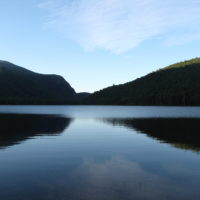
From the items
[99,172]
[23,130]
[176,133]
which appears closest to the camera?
[99,172]

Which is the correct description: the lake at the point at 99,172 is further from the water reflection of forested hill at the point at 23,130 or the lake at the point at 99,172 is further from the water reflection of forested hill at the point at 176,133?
the water reflection of forested hill at the point at 23,130

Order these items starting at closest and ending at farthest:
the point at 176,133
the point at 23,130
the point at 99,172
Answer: the point at 99,172 → the point at 176,133 → the point at 23,130

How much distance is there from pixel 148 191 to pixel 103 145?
19.7m

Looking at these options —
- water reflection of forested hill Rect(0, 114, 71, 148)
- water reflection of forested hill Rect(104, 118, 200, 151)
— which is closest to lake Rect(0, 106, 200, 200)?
water reflection of forested hill Rect(104, 118, 200, 151)

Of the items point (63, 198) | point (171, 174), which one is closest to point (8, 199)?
point (63, 198)

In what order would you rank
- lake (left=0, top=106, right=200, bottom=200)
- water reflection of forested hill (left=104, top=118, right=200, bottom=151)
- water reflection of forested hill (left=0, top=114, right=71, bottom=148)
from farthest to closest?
water reflection of forested hill (left=0, top=114, right=71, bottom=148)
water reflection of forested hill (left=104, top=118, right=200, bottom=151)
lake (left=0, top=106, right=200, bottom=200)

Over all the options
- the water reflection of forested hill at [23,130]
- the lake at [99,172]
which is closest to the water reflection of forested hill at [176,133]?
the lake at [99,172]

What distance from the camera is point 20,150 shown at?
32125mm

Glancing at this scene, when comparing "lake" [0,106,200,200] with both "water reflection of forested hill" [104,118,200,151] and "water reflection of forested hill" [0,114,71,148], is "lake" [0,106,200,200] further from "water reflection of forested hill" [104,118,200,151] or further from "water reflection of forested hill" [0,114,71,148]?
"water reflection of forested hill" [0,114,71,148]

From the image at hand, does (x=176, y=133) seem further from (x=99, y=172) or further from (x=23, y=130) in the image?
(x=99, y=172)

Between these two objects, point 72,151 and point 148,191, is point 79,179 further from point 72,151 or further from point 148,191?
point 72,151

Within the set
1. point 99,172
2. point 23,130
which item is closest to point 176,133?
point 23,130

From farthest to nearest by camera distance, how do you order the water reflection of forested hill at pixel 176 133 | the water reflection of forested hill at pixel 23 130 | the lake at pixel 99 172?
1. the water reflection of forested hill at pixel 23 130
2. the water reflection of forested hill at pixel 176 133
3. the lake at pixel 99 172

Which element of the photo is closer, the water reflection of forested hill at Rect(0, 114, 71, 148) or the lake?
the lake
